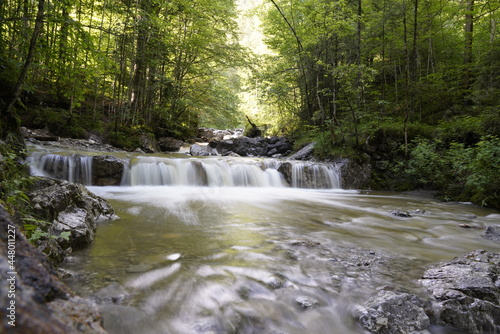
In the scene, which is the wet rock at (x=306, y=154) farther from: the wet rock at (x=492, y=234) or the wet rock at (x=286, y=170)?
the wet rock at (x=492, y=234)

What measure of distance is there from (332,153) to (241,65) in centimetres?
710

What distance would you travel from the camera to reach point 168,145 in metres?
14.2

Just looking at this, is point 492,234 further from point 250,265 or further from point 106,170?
point 106,170

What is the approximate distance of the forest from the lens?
7184 mm

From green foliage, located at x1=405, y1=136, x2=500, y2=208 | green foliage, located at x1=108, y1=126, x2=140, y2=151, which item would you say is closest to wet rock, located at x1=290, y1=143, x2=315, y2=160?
green foliage, located at x1=405, y1=136, x2=500, y2=208

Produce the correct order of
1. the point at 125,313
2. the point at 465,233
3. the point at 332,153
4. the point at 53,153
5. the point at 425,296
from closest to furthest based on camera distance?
1. the point at 125,313
2. the point at 425,296
3. the point at 465,233
4. the point at 53,153
5. the point at 332,153

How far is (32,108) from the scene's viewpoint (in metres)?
9.48

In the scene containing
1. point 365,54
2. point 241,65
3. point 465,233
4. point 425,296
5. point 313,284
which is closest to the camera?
point 425,296

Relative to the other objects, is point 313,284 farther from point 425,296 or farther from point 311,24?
point 311,24

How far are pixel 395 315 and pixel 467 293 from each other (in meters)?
0.75

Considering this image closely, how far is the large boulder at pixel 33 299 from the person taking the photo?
0.60 meters

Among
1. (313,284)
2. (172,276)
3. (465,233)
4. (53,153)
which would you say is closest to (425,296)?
(313,284)

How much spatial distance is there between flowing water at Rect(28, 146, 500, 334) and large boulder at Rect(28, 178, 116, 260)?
0.17 meters

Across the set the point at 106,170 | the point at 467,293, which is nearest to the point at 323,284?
the point at 467,293
